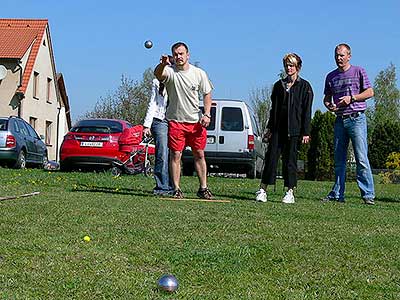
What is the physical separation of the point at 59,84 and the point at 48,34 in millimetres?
6390

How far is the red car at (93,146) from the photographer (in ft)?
54.7

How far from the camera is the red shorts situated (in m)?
8.78

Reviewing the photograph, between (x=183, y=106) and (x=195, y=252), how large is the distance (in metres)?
4.26

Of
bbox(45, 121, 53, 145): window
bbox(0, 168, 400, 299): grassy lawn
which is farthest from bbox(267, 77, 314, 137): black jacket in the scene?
bbox(45, 121, 53, 145): window

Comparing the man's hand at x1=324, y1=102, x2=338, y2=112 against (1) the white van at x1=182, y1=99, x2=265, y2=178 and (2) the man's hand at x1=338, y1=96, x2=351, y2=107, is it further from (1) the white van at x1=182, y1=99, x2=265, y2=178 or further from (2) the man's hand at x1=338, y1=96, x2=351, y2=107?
(1) the white van at x1=182, y1=99, x2=265, y2=178

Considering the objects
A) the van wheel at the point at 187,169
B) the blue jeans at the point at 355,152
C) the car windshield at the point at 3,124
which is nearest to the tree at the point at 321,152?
the van wheel at the point at 187,169

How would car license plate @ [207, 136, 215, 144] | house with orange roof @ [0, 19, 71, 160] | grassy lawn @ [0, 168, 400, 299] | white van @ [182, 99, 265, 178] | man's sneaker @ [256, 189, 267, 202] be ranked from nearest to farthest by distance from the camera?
grassy lawn @ [0, 168, 400, 299], man's sneaker @ [256, 189, 267, 202], white van @ [182, 99, 265, 178], car license plate @ [207, 136, 215, 144], house with orange roof @ [0, 19, 71, 160]

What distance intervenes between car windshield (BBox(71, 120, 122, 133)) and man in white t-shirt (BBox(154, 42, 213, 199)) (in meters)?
8.26

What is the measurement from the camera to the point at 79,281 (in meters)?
3.91

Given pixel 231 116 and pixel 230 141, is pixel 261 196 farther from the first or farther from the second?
pixel 231 116

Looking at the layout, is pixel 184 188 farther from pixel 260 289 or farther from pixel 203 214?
pixel 260 289

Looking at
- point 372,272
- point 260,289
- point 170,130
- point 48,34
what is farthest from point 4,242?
point 48,34

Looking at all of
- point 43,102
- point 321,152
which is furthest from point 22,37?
point 321,152

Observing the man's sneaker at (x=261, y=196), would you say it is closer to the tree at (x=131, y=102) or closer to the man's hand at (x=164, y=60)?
the man's hand at (x=164, y=60)
